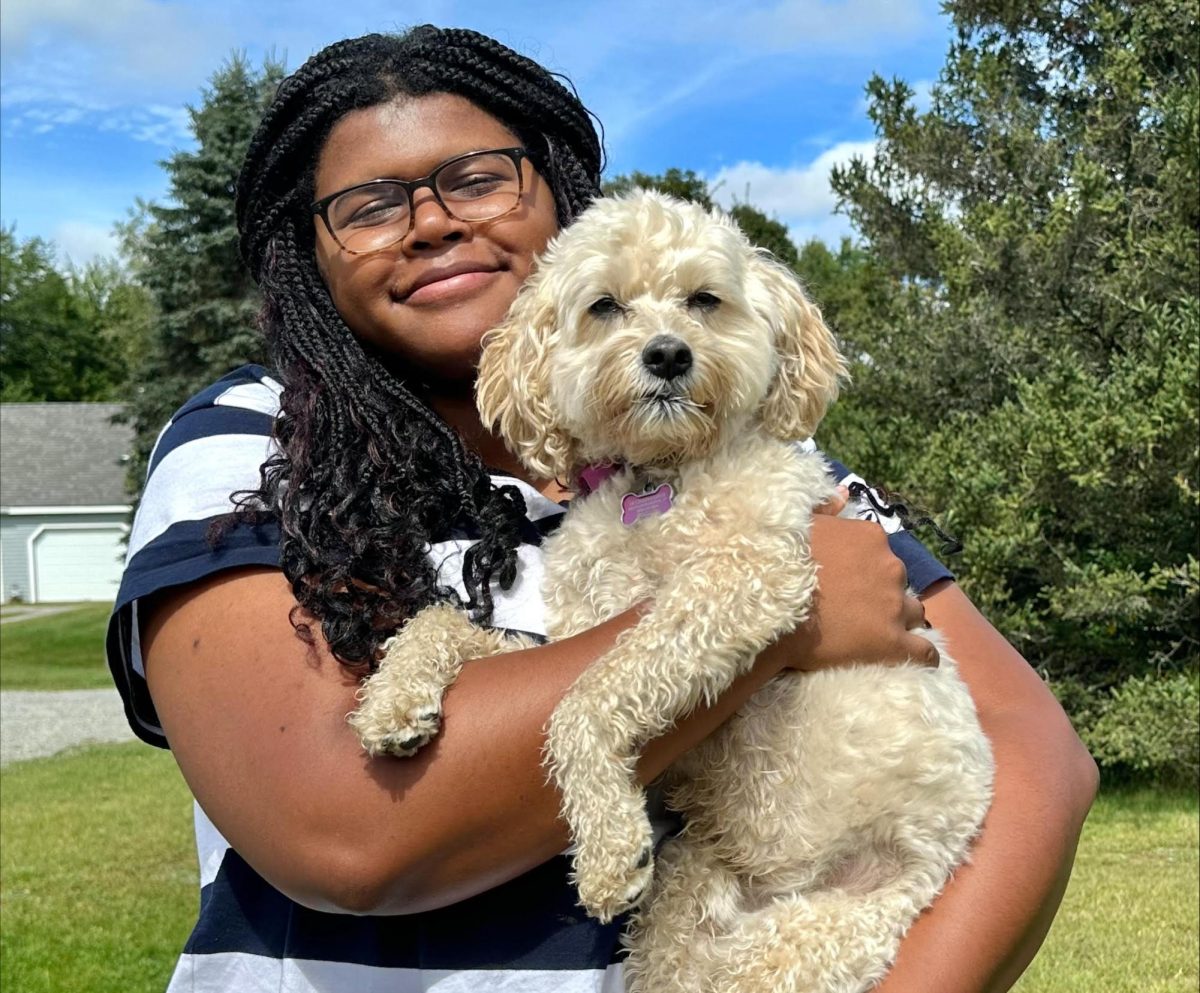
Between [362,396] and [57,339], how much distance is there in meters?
66.1

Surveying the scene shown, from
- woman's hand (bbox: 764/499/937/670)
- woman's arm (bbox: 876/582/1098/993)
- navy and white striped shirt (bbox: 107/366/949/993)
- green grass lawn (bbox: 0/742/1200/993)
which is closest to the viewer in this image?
navy and white striped shirt (bbox: 107/366/949/993)

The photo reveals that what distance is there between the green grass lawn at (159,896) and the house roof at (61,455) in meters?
37.3

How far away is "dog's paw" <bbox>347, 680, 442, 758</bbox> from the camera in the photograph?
6.13ft

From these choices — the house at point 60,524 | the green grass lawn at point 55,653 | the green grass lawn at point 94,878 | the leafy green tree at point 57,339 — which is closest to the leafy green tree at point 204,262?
the green grass lawn at point 55,653

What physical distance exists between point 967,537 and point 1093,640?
5.89ft

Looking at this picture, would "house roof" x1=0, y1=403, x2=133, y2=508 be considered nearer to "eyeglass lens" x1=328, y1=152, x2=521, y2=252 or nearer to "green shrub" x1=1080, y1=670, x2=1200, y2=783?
"green shrub" x1=1080, y1=670, x2=1200, y2=783

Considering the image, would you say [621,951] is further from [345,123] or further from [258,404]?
[345,123]

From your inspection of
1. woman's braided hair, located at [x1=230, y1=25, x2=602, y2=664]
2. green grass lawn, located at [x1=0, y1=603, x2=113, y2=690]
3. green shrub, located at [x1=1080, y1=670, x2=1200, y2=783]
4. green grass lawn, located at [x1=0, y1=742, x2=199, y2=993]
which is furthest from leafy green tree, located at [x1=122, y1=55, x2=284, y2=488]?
woman's braided hair, located at [x1=230, y1=25, x2=602, y2=664]

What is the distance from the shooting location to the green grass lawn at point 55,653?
82.0ft

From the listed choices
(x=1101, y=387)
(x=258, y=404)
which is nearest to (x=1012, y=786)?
(x=258, y=404)

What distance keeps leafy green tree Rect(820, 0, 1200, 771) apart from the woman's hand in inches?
310

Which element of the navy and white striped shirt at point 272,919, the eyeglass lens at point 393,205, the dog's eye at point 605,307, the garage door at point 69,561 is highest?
the eyeglass lens at point 393,205

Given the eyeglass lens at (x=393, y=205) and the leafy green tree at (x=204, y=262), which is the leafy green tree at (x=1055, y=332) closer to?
the eyeglass lens at (x=393, y=205)

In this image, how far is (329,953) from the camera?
6.58 feet
